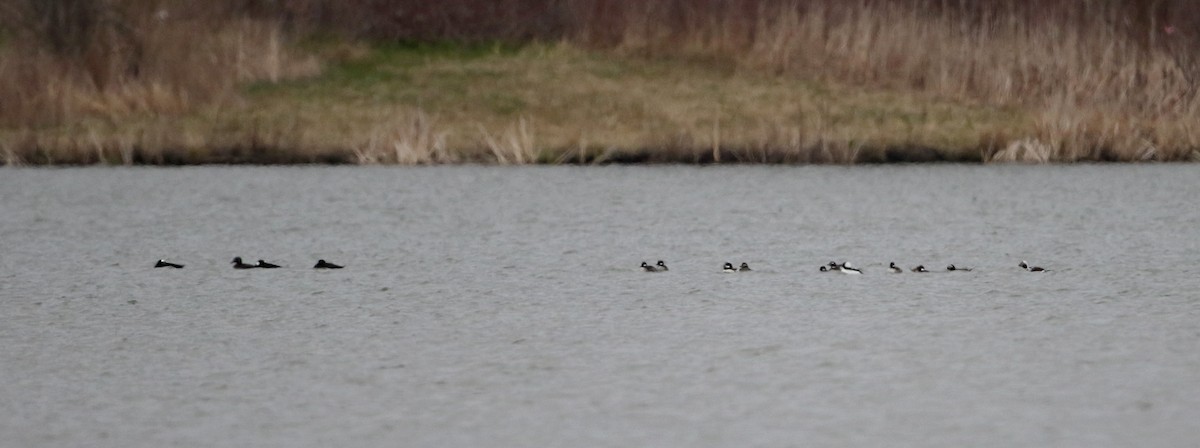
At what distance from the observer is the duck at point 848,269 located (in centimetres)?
888

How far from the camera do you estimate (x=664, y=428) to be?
5223mm

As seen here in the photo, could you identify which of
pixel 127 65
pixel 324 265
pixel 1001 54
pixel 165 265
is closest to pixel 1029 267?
pixel 324 265

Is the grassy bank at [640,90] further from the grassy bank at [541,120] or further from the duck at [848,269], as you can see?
the duck at [848,269]

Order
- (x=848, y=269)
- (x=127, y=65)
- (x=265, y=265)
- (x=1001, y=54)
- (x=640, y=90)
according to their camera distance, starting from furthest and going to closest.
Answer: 1. (x=640, y=90)
2. (x=127, y=65)
3. (x=1001, y=54)
4. (x=265, y=265)
5. (x=848, y=269)

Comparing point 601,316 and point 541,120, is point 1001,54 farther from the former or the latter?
point 601,316

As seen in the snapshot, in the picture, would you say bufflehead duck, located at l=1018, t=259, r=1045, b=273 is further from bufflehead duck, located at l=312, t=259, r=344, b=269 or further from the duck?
bufflehead duck, located at l=312, t=259, r=344, b=269

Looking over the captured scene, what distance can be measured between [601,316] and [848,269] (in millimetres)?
1716

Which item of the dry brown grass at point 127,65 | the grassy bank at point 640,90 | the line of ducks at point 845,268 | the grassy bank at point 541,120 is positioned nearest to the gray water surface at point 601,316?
the line of ducks at point 845,268

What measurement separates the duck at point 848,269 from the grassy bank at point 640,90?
649cm

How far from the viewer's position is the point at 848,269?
8922 millimetres

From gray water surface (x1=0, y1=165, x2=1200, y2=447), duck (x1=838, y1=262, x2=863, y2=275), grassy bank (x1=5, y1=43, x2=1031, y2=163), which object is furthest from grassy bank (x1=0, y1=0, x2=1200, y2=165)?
duck (x1=838, y1=262, x2=863, y2=275)

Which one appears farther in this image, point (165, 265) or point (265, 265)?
point (165, 265)

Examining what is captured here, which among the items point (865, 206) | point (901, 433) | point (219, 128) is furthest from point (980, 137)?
point (901, 433)

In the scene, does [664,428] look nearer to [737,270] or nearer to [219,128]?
[737,270]
